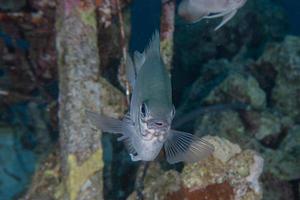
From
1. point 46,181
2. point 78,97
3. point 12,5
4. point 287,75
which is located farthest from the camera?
point 287,75

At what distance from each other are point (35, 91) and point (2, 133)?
4.05 feet

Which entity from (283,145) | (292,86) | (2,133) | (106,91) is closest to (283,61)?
(292,86)

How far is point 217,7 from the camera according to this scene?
306 centimetres

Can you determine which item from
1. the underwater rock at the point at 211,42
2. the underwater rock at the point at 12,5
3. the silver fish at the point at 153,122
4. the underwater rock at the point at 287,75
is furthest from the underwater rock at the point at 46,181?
the underwater rock at the point at 211,42

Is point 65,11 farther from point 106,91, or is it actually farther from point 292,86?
point 292,86

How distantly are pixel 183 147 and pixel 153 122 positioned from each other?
46cm

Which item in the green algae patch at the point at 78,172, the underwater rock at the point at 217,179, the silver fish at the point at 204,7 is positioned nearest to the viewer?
the silver fish at the point at 204,7

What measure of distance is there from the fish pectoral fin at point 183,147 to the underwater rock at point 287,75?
3.78 meters

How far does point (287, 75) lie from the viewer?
613 centimetres

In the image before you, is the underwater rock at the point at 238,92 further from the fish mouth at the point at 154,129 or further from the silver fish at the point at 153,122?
the fish mouth at the point at 154,129

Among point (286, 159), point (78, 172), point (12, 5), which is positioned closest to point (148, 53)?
point (78, 172)

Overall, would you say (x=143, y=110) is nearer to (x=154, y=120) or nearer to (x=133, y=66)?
(x=154, y=120)

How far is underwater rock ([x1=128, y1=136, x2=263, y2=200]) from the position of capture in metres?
3.31

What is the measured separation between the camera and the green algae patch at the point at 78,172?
368 centimetres
